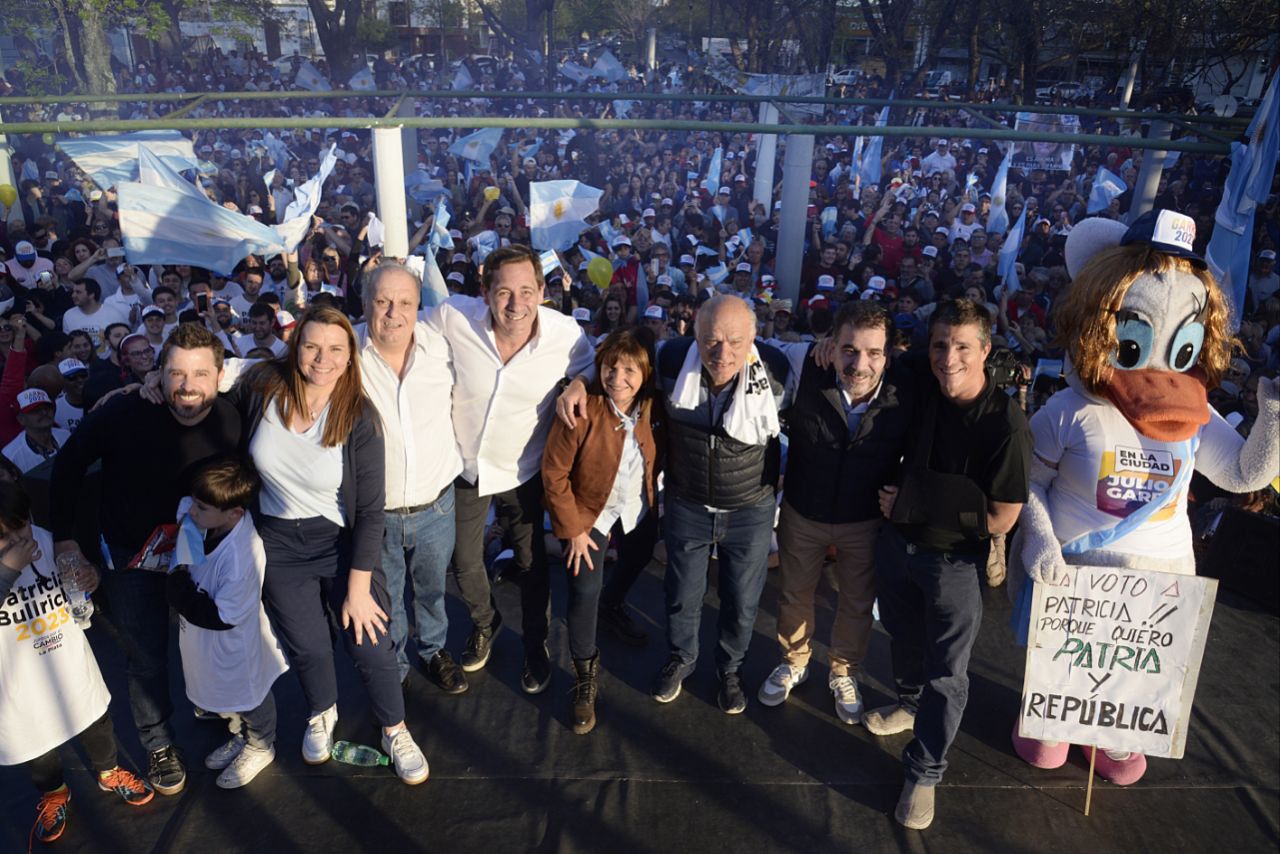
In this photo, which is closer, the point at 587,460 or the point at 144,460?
the point at 144,460

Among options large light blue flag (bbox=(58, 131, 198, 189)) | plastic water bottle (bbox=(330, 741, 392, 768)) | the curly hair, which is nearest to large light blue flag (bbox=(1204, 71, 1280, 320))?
the curly hair

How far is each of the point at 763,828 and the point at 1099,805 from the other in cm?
130

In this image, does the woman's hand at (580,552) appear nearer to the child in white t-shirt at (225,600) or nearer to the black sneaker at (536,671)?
the black sneaker at (536,671)

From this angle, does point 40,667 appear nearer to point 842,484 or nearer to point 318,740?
point 318,740

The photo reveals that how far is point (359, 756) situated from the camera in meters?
3.44

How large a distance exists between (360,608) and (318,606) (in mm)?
201

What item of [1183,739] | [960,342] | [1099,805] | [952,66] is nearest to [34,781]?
[960,342]

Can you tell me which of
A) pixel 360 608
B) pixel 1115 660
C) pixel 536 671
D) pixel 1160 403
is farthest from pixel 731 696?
pixel 1160 403

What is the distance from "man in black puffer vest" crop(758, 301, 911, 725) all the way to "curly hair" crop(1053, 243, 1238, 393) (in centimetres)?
65

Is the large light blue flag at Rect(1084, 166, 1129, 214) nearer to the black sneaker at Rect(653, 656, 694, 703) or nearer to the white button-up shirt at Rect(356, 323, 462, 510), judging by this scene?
the black sneaker at Rect(653, 656, 694, 703)

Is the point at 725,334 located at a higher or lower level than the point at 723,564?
higher

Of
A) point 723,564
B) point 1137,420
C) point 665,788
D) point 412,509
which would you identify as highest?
point 1137,420

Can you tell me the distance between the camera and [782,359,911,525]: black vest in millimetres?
3197

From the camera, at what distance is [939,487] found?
3.02 m
